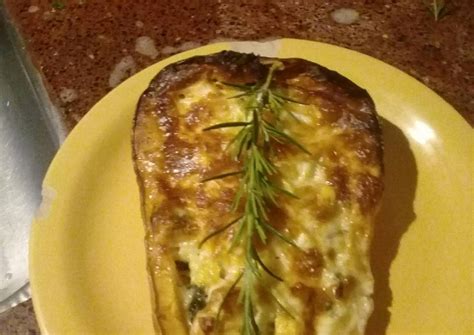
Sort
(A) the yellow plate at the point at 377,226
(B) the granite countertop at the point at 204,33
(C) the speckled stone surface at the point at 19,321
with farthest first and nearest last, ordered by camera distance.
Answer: (B) the granite countertop at the point at 204,33
(C) the speckled stone surface at the point at 19,321
(A) the yellow plate at the point at 377,226

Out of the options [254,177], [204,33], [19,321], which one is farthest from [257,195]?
[204,33]

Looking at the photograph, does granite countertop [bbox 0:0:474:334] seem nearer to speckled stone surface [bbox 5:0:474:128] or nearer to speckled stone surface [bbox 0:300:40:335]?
speckled stone surface [bbox 5:0:474:128]

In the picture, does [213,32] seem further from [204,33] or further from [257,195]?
[257,195]

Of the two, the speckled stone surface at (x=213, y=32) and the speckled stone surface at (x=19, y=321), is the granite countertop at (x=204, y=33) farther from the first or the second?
the speckled stone surface at (x=19, y=321)

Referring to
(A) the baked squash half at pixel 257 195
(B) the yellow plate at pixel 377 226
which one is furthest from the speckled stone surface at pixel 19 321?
(A) the baked squash half at pixel 257 195

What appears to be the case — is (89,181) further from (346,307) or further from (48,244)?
(346,307)

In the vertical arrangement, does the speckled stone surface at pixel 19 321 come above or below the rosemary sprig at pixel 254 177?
below
